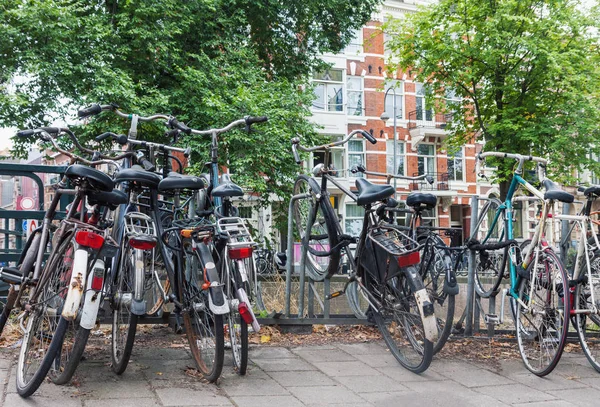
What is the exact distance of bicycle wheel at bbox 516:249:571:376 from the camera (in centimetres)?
400

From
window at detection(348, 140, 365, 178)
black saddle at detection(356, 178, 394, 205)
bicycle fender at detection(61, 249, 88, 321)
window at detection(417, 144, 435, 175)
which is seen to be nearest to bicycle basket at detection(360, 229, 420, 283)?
black saddle at detection(356, 178, 394, 205)

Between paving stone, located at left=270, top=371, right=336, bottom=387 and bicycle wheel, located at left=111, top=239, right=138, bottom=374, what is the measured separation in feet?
2.99

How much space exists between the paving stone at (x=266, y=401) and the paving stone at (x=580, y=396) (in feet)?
5.19

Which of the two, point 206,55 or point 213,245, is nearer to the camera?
point 213,245

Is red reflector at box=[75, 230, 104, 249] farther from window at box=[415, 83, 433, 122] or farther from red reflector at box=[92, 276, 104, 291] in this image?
window at box=[415, 83, 433, 122]

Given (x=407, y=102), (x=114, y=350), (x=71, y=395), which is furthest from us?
(x=407, y=102)

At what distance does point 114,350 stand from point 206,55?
13172mm

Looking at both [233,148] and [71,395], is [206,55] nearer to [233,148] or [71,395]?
[233,148]

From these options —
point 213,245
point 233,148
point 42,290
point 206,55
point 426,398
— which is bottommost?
point 426,398

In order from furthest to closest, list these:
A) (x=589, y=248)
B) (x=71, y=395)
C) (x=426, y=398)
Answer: (x=589, y=248) < (x=426, y=398) < (x=71, y=395)

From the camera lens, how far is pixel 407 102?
110 ft

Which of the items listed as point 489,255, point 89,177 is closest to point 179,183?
point 89,177

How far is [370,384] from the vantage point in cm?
365

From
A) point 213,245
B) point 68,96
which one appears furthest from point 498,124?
point 213,245
